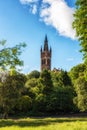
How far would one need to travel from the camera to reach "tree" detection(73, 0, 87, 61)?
37312 millimetres

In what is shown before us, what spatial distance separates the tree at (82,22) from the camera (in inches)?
1469

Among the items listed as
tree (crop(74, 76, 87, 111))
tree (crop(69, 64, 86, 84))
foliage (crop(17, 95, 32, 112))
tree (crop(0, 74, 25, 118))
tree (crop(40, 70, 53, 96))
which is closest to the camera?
tree (crop(0, 74, 25, 118))

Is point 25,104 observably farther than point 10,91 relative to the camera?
Yes

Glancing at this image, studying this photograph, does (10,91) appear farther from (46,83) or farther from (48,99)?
(46,83)

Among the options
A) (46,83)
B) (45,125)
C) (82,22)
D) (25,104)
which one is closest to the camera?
(82,22)

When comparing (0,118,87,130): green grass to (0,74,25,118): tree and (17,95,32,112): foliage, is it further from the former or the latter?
(17,95,32,112): foliage

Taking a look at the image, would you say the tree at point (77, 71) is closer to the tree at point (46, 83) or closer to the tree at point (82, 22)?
the tree at point (46, 83)

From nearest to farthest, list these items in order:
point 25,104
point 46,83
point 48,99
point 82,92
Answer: point 82,92 < point 25,104 < point 48,99 < point 46,83

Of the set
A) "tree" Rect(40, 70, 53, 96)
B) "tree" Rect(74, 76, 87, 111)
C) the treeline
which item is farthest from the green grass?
"tree" Rect(40, 70, 53, 96)

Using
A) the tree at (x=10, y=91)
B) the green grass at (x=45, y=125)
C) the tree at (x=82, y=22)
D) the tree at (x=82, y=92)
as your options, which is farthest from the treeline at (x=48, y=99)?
the tree at (x=82, y=22)

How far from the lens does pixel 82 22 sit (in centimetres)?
3747

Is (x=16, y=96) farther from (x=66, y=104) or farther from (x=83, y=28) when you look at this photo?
(x=83, y=28)

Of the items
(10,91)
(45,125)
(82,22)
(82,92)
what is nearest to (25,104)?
(10,91)

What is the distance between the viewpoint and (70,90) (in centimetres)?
10500
